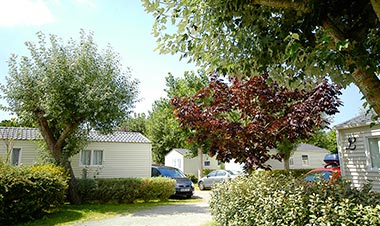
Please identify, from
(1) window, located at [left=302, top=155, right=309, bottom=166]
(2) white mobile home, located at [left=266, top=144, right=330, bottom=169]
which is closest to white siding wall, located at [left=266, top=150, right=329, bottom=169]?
(2) white mobile home, located at [left=266, top=144, right=330, bottom=169]

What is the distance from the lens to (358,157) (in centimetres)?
1132

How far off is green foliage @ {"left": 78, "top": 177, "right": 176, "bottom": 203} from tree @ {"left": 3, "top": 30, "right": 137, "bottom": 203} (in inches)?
22.7

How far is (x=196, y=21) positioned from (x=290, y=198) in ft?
11.5

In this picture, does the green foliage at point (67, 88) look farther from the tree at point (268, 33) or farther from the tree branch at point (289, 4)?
the tree branch at point (289, 4)

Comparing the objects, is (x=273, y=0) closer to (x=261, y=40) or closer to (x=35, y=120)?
(x=261, y=40)

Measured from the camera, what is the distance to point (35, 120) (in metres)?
12.3

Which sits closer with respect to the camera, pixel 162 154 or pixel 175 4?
pixel 175 4

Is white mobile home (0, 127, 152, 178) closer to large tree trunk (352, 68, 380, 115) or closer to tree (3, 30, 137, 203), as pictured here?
tree (3, 30, 137, 203)

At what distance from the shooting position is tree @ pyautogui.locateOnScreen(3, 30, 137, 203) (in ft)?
37.5

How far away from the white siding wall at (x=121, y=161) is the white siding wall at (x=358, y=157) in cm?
1238

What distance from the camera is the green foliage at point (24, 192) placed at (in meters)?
8.38

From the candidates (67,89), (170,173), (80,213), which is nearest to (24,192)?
(80,213)

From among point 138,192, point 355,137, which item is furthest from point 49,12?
point 355,137

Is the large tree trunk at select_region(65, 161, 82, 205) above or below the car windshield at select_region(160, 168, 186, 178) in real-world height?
below
